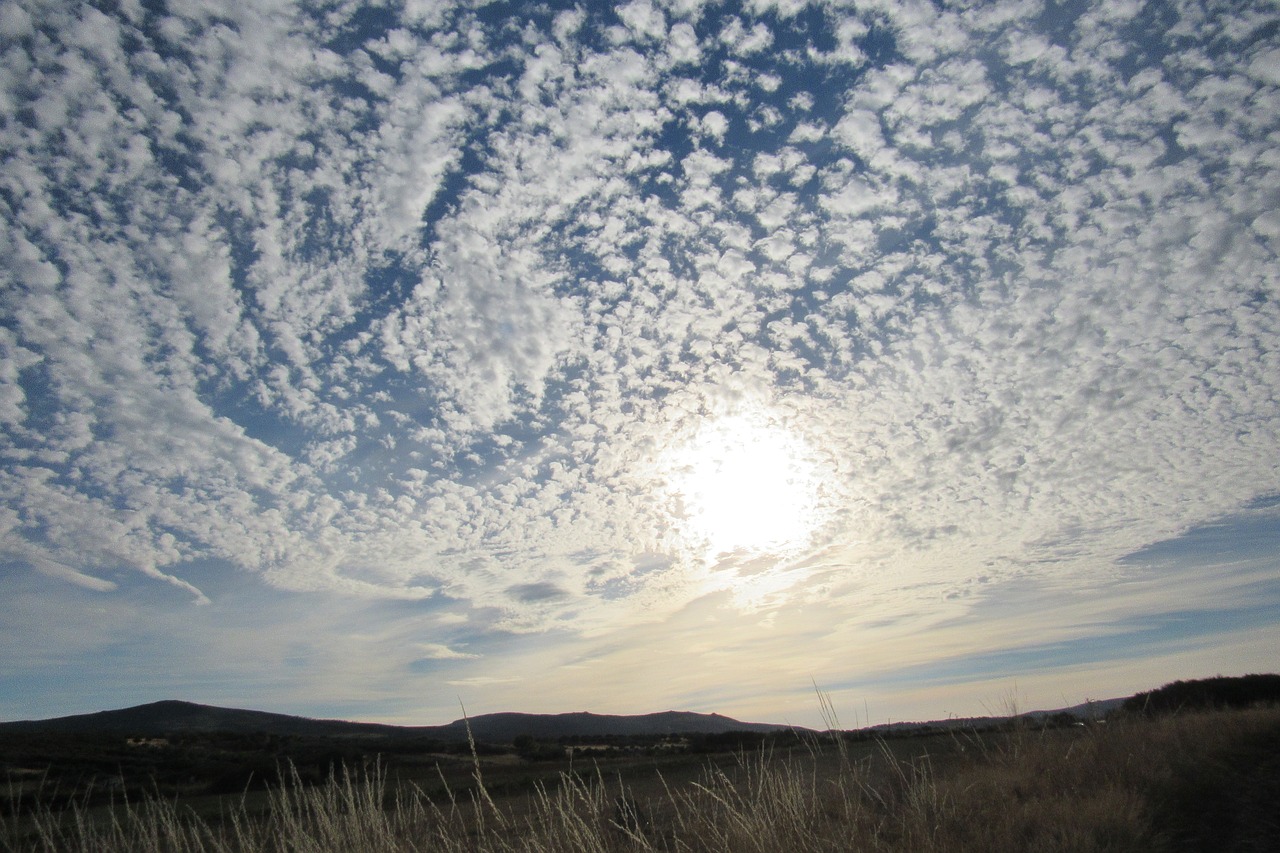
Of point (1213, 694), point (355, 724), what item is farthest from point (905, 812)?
point (355, 724)

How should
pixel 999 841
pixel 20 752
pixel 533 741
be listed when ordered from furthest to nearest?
1. pixel 533 741
2. pixel 20 752
3. pixel 999 841

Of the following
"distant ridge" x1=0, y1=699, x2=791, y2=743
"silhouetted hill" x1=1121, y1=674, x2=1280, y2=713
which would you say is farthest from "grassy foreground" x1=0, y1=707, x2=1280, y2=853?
"distant ridge" x1=0, y1=699, x2=791, y2=743

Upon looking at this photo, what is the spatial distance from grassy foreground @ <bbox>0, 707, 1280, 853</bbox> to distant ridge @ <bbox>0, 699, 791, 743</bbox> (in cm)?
5736

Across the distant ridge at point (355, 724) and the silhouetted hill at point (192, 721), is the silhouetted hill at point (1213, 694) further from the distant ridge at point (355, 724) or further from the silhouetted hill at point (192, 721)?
the silhouetted hill at point (192, 721)

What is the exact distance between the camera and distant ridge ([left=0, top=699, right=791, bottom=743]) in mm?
74900

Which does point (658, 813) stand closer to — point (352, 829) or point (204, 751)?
point (352, 829)

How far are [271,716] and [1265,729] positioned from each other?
100 meters

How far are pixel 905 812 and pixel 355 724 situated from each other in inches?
3657

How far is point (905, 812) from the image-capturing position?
24.0 feet

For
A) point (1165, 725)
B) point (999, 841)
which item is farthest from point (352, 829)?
point (1165, 725)

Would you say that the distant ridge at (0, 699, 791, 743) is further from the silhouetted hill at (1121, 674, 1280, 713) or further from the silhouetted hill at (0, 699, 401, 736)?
the silhouetted hill at (1121, 674, 1280, 713)

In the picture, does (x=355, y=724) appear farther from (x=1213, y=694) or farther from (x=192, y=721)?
(x=1213, y=694)

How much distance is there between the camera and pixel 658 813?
13000 millimetres

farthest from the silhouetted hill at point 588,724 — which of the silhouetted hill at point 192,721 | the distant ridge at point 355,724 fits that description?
the silhouetted hill at point 192,721
